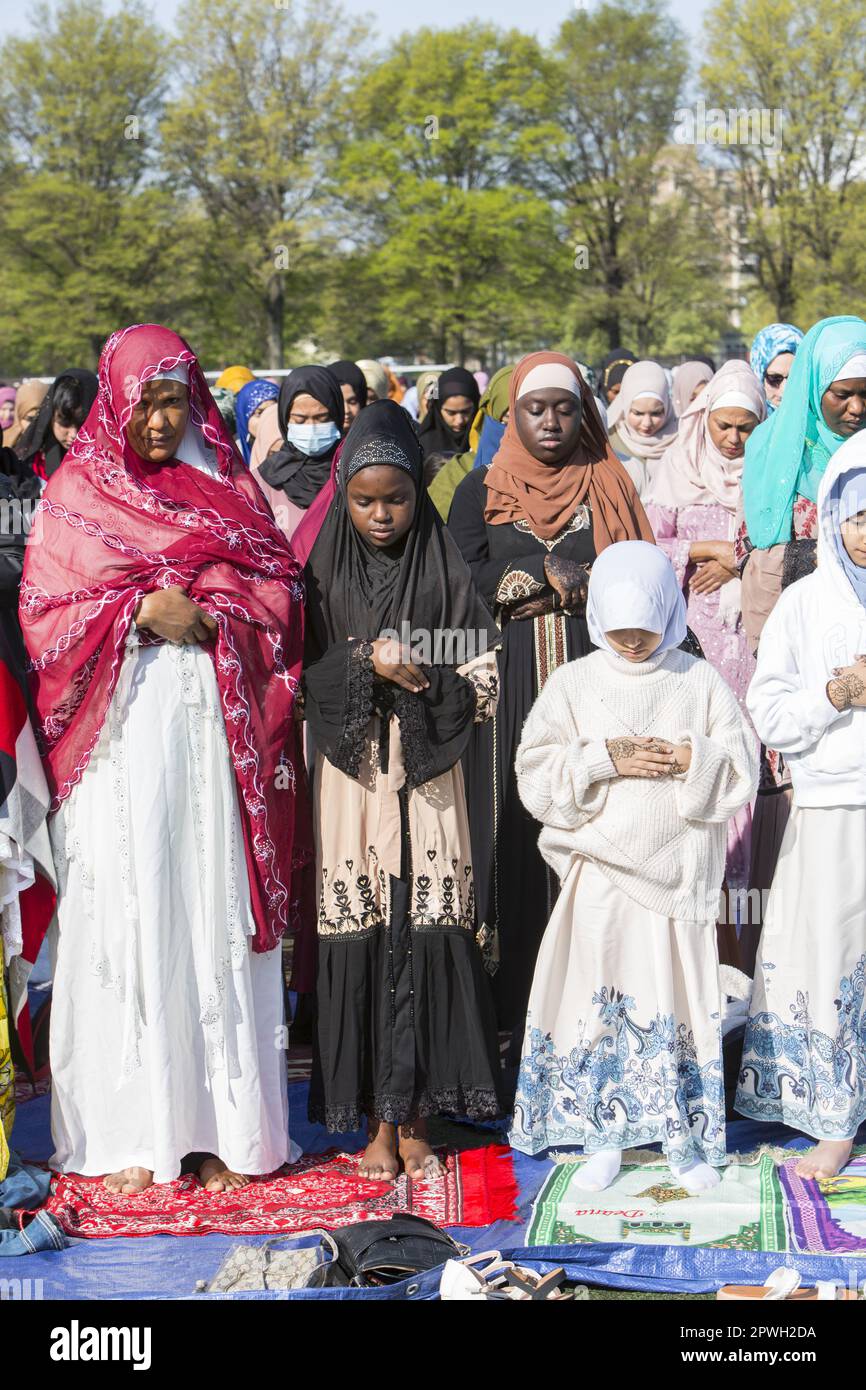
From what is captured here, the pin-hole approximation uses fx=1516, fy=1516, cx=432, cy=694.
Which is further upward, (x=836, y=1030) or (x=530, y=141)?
(x=530, y=141)

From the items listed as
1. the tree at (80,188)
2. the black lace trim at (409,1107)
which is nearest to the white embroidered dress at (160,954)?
the black lace trim at (409,1107)

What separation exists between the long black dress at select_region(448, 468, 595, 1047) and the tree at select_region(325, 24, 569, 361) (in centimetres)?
2536

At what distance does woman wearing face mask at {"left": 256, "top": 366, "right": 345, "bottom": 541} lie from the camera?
6.08m

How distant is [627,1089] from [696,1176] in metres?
0.28

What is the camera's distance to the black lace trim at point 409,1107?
403 centimetres

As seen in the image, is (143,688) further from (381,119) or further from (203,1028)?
(381,119)

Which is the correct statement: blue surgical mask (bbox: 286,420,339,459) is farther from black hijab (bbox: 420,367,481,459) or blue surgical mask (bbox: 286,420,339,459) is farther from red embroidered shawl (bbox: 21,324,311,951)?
black hijab (bbox: 420,367,481,459)

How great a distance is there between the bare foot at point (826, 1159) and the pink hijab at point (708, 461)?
8.40ft

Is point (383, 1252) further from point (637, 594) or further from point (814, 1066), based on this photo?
point (637, 594)

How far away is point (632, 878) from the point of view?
13.1 ft

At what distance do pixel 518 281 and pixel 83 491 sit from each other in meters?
27.2

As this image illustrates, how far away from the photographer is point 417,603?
13.4 feet

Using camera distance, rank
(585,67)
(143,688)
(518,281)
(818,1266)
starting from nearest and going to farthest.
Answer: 1. (818,1266)
2. (143,688)
3. (518,281)
4. (585,67)

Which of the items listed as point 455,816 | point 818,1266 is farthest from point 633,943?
point 818,1266
